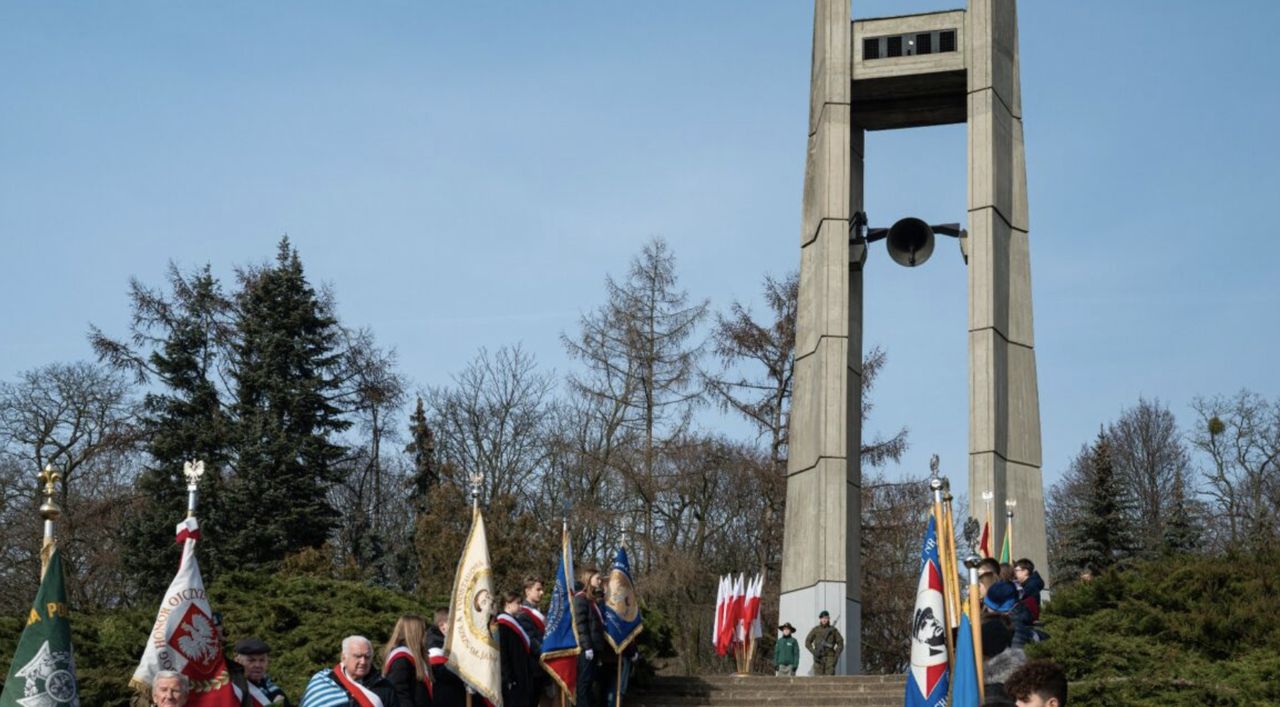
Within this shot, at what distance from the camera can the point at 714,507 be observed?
38562 mm

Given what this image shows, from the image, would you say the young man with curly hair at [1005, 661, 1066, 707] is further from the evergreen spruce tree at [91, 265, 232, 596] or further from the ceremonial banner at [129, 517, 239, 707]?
the evergreen spruce tree at [91, 265, 232, 596]

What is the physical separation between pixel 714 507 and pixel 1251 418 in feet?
57.0

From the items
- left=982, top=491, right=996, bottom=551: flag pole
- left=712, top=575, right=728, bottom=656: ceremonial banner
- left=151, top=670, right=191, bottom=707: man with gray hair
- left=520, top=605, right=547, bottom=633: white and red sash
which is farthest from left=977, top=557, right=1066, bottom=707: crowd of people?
left=712, top=575, right=728, bottom=656: ceremonial banner

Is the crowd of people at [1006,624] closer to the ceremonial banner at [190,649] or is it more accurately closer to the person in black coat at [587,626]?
the person in black coat at [587,626]

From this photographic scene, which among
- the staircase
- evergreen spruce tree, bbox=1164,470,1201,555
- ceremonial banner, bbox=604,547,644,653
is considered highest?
evergreen spruce tree, bbox=1164,470,1201,555

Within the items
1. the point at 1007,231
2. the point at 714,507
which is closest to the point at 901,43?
the point at 1007,231

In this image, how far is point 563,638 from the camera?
13.7 meters

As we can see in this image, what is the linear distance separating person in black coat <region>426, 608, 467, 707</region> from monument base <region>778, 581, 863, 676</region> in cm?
1211

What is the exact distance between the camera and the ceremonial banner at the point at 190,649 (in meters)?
8.50

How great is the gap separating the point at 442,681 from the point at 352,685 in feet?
11.9

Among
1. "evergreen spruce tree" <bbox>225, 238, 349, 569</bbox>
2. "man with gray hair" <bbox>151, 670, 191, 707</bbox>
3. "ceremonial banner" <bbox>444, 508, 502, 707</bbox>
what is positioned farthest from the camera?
"evergreen spruce tree" <bbox>225, 238, 349, 569</bbox>

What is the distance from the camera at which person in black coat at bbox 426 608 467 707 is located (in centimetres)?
1127

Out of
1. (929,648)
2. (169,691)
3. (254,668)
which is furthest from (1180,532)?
(169,691)

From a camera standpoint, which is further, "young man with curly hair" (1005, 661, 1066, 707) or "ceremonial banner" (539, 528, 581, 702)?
"ceremonial banner" (539, 528, 581, 702)
